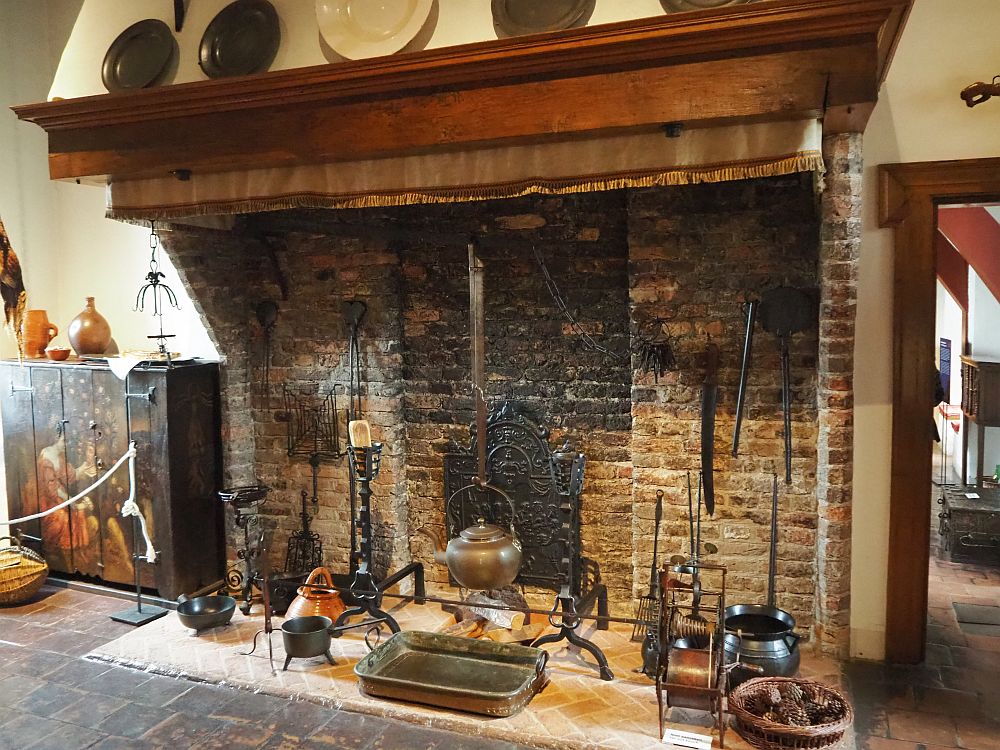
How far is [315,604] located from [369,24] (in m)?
2.79

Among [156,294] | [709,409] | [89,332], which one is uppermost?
[156,294]

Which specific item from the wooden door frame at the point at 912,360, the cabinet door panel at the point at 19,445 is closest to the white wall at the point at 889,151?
the wooden door frame at the point at 912,360

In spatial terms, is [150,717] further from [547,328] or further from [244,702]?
[547,328]

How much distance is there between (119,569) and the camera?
495cm

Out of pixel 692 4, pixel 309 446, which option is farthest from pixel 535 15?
pixel 309 446

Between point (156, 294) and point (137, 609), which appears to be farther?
point (156, 294)

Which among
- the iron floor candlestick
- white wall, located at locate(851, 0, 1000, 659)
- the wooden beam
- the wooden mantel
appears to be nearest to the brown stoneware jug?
the iron floor candlestick

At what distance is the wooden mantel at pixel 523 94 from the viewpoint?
279cm

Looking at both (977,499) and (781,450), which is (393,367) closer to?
(781,450)

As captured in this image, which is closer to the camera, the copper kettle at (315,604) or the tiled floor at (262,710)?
the tiled floor at (262,710)

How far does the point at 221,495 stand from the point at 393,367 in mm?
1189

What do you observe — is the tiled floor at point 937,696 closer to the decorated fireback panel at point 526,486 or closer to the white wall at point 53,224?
the decorated fireback panel at point 526,486

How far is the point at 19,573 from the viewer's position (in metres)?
4.80

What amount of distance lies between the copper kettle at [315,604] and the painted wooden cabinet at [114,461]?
0.94 metres
